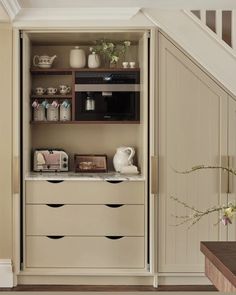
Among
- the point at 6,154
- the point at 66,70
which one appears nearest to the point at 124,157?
the point at 66,70

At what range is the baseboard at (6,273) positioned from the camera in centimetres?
441

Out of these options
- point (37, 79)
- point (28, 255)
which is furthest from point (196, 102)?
point (28, 255)

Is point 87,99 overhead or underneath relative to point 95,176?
overhead

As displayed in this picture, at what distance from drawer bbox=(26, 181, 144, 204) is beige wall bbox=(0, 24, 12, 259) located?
0.60 feet

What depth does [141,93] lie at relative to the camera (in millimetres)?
4582

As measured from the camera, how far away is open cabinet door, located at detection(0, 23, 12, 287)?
172 inches

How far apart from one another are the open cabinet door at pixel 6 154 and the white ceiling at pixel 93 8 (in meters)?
0.21

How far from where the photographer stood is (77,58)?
4.73 m

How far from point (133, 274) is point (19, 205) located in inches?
42.4

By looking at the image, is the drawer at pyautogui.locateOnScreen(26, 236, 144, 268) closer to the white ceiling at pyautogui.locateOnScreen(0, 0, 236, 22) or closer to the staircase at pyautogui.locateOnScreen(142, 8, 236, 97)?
the staircase at pyautogui.locateOnScreen(142, 8, 236, 97)

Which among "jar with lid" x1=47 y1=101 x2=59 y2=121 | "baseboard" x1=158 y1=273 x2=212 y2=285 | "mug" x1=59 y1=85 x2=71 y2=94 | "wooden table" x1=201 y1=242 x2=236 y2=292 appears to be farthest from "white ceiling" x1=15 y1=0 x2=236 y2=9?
"wooden table" x1=201 y1=242 x2=236 y2=292

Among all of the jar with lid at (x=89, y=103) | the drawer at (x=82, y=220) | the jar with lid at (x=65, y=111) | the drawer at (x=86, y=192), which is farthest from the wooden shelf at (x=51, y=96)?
the drawer at (x=82, y=220)

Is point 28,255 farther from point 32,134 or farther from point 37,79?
point 37,79

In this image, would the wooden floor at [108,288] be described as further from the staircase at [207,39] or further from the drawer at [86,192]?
the staircase at [207,39]
